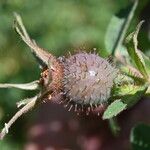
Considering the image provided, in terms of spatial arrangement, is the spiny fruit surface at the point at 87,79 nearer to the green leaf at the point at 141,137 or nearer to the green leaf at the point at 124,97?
the green leaf at the point at 124,97

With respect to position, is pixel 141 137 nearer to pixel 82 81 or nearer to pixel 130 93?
pixel 130 93

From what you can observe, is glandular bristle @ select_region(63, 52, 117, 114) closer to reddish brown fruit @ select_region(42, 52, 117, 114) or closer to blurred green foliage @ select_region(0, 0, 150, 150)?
reddish brown fruit @ select_region(42, 52, 117, 114)

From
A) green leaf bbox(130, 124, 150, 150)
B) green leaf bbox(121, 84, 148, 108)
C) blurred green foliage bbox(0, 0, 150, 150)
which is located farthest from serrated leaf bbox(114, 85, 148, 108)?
blurred green foliage bbox(0, 0, 150, 150)

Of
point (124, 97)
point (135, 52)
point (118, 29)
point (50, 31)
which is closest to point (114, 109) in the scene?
A: point (124, 97)

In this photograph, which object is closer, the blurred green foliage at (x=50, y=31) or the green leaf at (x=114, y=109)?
the green leaf at (x=114, y=109)

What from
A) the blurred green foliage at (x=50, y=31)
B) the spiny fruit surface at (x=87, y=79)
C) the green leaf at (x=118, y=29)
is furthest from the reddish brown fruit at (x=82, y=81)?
the blurred green foliage at (x=50, y=31)
